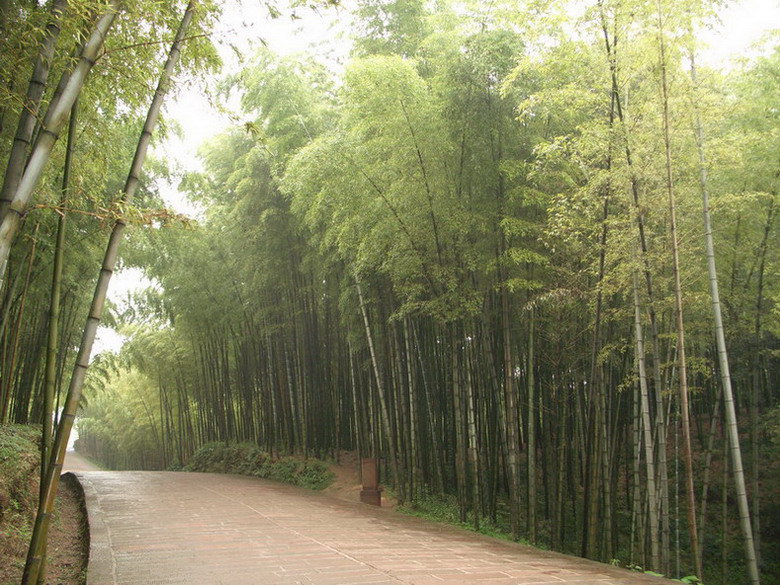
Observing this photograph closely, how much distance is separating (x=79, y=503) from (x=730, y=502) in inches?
371

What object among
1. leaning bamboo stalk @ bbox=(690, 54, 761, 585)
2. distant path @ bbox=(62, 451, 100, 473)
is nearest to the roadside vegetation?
leaning bamboo stalk @ bbox=(690, 54, 761, 585)

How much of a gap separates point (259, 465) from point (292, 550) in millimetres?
7328

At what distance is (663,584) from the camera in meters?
3.19

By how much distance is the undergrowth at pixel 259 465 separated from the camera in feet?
29.9

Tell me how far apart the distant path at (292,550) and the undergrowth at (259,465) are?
290 centimetres

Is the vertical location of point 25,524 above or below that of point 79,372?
below

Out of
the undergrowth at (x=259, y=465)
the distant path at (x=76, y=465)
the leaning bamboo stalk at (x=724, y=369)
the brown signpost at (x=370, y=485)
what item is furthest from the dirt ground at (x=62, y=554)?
the distant path at (x=76, y=465)

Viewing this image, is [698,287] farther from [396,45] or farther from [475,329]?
[396,45]

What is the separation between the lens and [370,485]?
7.30 m

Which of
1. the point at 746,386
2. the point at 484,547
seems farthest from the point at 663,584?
the point at 746,386

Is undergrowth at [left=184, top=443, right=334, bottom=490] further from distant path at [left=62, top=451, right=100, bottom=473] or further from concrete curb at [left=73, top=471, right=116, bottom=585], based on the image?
distant path at [left=62, top=451, right=100, bottom=473]

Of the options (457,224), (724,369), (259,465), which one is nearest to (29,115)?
(457,224)

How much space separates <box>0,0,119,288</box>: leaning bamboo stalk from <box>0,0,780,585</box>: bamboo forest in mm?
11

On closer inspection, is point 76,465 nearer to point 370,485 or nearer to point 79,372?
point 370,485
